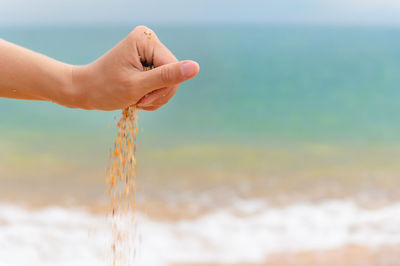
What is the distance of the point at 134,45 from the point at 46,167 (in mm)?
3790

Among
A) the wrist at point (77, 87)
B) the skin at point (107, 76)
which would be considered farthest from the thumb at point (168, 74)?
the wrist at point (77, 87)

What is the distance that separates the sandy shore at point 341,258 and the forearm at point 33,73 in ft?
5.70

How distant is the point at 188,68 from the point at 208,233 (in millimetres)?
2281

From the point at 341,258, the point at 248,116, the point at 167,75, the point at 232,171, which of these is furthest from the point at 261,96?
the point at 167,75

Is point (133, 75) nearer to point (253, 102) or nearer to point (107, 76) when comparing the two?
point (107, 76)

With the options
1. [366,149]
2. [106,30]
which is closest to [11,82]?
[366,149]

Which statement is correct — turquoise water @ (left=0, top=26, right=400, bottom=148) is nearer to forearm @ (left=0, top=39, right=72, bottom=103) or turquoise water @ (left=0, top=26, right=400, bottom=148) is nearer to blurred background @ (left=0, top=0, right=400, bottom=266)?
blurred background @ (left=0, top=0, right=400, bottom=266)

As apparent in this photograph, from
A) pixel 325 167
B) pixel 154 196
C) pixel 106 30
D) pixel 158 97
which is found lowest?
pixel 158 97

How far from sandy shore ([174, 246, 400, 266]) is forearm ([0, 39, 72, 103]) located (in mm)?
1737

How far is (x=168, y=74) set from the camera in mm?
1172

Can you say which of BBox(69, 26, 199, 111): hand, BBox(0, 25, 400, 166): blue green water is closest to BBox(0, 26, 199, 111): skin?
BBox(69, 26, 199, 111): hand

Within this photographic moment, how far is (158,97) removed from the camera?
50.8 inches

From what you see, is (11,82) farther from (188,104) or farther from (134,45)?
(188,104)

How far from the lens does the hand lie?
3.88 ft
